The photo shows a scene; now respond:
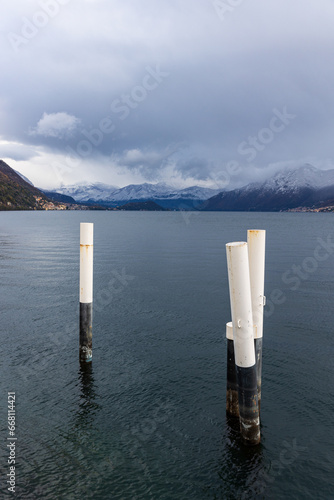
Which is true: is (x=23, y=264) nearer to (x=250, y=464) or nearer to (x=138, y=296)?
(x=138, y=296)

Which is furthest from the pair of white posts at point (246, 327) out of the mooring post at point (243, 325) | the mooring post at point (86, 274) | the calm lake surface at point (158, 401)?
the mooring post at point (86, 274)

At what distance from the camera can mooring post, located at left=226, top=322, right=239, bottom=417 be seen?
1241 cm

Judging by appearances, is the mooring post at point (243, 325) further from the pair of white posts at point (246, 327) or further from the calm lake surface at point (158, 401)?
the calm lake surface at point (158, 401)

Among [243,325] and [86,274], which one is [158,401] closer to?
[86,274]

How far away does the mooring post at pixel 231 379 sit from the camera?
1241 cm

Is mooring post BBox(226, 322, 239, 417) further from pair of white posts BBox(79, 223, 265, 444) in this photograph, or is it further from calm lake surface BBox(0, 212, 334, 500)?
calm lake surface BBox(0, 212, 334, 500)

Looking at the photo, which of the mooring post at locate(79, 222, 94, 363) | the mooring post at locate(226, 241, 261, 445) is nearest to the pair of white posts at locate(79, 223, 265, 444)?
the mooring post at locate(226, 241, 261, 445)

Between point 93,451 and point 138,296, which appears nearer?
point 93,451

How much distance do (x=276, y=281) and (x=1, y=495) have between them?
32918 millimetres

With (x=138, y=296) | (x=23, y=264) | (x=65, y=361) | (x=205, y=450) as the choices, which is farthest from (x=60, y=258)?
(x=205, y=450)

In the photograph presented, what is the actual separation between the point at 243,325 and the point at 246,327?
100 mm

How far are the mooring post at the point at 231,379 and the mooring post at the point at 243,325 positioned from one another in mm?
979

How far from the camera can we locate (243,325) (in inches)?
438

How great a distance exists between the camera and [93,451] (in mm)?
12398
